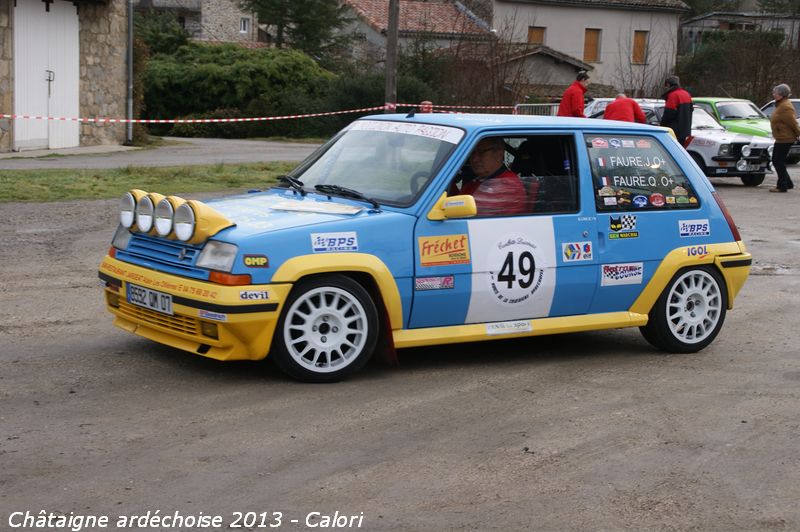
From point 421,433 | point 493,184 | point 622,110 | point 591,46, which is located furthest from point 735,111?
point 591,46

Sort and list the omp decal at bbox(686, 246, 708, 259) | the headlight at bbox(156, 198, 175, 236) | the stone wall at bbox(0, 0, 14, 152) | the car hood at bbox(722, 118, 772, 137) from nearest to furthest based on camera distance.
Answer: the headlight at bbox(156, 198, 175, 236)
the omp decal at bbox(686, 246, 708, 259)
the stone wall at bbox(0, 0, 14, 152)
the car hood at bbox(722, 118, 772, 137)

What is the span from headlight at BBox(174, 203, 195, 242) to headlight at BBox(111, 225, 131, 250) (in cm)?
62

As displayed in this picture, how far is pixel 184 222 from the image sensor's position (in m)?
6.71

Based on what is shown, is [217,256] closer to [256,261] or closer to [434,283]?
[256,261]

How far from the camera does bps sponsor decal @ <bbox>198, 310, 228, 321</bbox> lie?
645 cm

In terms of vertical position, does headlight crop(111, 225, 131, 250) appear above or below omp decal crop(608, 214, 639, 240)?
below

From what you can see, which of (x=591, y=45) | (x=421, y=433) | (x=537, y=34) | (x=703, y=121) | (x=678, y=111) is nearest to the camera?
(x=421, y=433)

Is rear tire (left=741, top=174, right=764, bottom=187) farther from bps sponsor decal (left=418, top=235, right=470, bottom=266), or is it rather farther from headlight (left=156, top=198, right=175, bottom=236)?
headlight (left=156, top=198, right=175, bottom=236)

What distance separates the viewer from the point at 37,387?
21.4 ft

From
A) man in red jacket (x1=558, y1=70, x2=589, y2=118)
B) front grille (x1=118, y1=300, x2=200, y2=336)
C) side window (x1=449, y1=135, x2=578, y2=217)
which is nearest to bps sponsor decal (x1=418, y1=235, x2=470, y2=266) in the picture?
side window (x1=449, y1=135, x2=578, y2=217)

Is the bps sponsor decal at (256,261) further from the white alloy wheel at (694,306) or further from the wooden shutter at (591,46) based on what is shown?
the wooden shutter at (591,46)

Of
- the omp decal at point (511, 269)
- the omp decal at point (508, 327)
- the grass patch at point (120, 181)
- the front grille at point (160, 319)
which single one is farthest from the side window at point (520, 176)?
the grass patch at point (120, 181)

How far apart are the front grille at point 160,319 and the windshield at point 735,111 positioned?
19.2 m

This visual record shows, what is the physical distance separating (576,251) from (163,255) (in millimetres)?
2632
